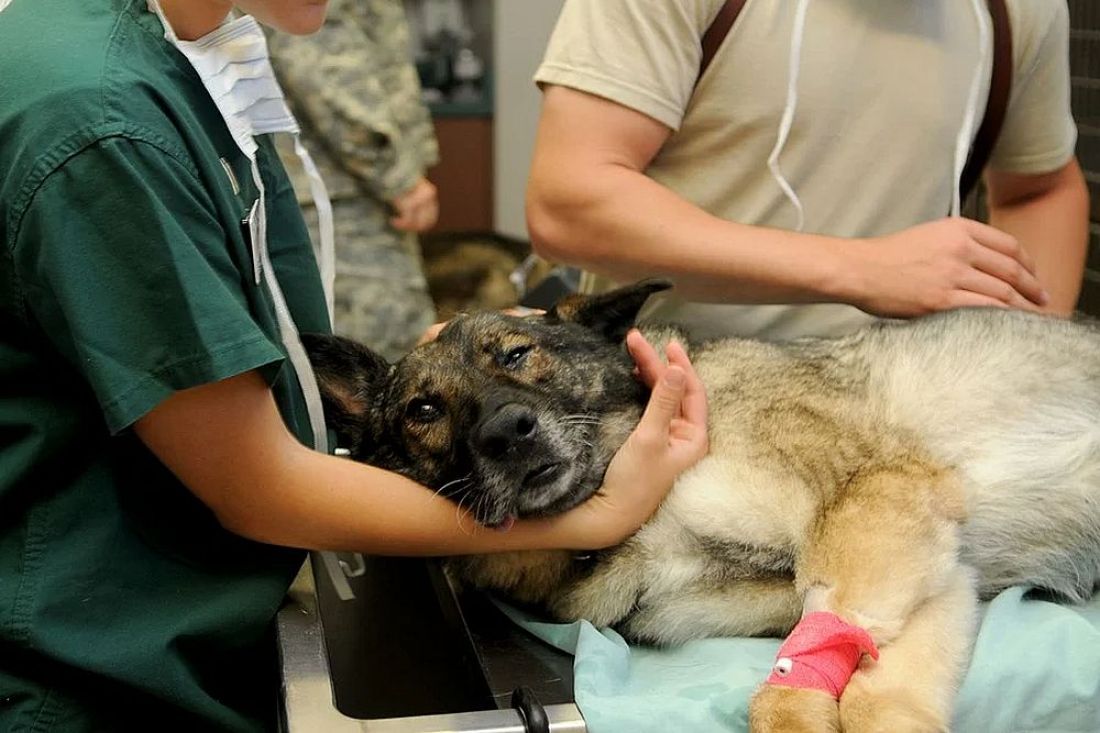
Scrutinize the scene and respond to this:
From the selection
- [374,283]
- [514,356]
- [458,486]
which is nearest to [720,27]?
[514,356]

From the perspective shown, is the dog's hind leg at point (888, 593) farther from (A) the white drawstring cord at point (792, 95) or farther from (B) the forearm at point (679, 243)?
(A) the white drawstring cord at point (792, 95)

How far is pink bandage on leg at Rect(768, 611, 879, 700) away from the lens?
1165 mm

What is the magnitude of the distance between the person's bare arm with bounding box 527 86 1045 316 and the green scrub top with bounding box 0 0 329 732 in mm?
636

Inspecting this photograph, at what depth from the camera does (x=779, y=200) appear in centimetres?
186

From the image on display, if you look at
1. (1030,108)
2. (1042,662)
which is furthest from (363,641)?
(1030,108)

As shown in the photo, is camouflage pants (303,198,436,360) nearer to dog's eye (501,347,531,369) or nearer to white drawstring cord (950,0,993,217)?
dog's eye (501,347,531,369)

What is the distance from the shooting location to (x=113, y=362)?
1056mm

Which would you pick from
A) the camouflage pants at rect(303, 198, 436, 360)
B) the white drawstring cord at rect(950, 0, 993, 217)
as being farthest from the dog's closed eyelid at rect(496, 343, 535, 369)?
the camouflage pants at rect(303, 198, 436, 360)

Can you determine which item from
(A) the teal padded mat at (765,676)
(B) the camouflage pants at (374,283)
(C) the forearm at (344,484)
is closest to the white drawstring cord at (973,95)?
(C) the forearm at (344,484)

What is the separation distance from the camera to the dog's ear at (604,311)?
1.71 metres

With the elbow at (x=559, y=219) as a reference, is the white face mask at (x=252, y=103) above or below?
above

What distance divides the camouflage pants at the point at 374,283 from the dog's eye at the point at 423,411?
72.9 inches

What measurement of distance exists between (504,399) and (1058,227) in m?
1.26

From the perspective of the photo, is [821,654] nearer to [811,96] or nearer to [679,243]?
[679,243]
